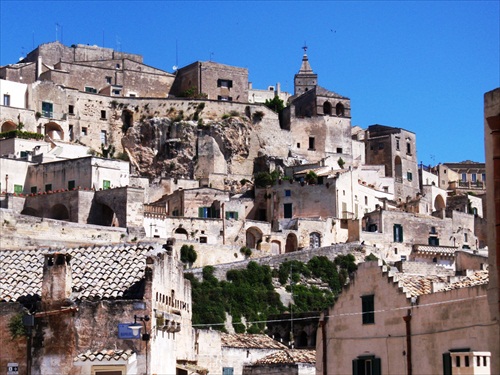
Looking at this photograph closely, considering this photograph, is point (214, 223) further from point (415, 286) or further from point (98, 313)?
point (98, 313)

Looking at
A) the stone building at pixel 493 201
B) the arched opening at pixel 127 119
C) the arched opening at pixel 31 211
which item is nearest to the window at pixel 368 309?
the stone building at pixel 493 201

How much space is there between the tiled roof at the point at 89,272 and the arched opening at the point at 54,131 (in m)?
65.1

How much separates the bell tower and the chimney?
111121mm

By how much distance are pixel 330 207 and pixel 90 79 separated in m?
35.8

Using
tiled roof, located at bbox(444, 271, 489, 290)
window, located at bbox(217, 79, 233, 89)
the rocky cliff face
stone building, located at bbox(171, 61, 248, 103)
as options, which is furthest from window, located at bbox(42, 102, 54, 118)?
tiled roof, located at bbox(444, 271, 489, 290)

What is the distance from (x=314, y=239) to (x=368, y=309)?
5564 centimetres

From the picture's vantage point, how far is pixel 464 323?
31953 millimetres

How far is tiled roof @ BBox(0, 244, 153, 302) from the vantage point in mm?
34094

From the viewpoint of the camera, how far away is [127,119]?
113 m

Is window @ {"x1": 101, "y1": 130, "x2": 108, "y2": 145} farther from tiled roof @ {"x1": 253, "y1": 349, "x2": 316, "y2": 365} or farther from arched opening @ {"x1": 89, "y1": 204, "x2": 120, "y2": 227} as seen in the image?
tiled roof @ {"x1": 253, "y1": 349, "x2": 316, "y2": 365}

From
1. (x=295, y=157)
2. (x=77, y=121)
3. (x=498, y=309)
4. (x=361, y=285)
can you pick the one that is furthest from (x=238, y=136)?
(x=498, y=309)

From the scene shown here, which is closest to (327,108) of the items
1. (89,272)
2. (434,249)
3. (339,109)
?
(339,109)

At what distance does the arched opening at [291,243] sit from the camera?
92625mm

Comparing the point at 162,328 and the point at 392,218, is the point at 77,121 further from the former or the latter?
the point at 162,328
